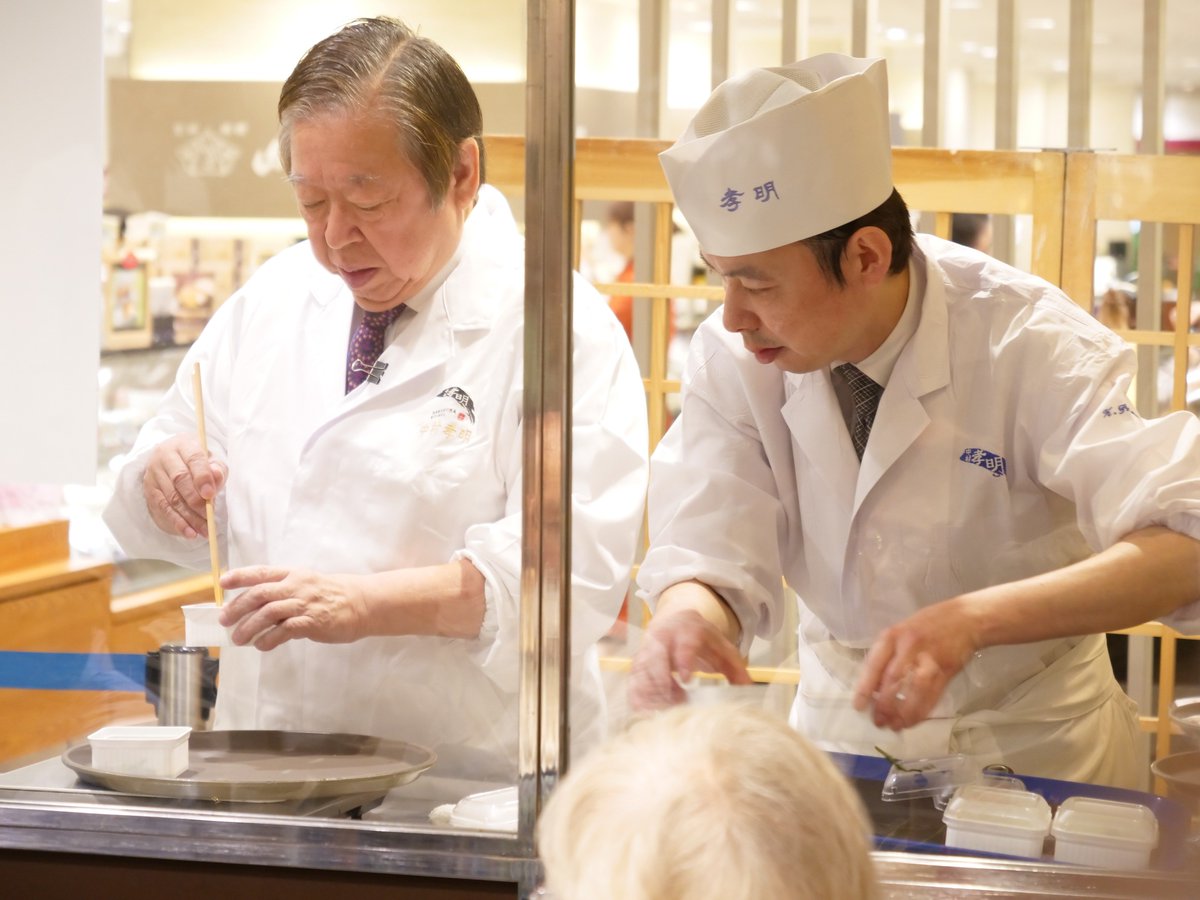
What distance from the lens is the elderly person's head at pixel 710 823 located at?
732mm

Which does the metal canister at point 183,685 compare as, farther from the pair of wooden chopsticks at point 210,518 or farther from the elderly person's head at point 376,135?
the elderly person's head at point 376,135

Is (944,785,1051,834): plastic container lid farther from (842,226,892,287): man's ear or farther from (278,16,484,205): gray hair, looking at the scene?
(278,16,484,205): gray hair

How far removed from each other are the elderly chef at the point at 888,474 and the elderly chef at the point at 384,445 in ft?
0.38

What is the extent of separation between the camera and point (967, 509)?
4.13 ft

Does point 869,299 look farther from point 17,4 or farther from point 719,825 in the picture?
point 17,4

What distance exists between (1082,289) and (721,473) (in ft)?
1.33

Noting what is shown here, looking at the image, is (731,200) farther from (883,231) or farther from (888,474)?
(888,474)

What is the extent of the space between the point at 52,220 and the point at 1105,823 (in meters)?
1.18

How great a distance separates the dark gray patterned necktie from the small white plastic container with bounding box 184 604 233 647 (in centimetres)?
67

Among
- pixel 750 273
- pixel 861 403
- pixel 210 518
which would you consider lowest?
pixel 210 518

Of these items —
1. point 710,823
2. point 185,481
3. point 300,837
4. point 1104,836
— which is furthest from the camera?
point 185,481

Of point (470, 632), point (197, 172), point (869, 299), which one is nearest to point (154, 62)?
point (197, 172)

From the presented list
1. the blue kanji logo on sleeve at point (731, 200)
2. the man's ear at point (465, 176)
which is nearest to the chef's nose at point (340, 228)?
the man's ear at point (465, 176)

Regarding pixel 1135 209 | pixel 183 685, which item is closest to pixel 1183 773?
pixel 1135 209
